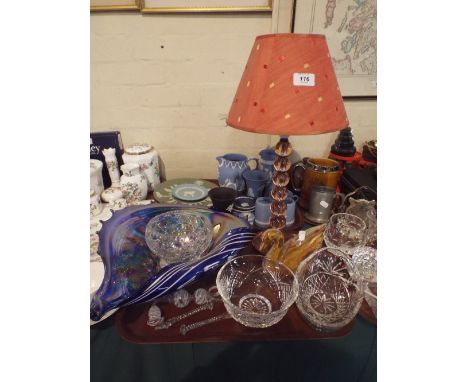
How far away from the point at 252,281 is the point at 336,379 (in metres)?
0.30

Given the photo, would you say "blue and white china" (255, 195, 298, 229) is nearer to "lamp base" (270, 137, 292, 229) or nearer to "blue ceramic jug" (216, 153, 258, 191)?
"lamp base" (270, 137, 292, 229)

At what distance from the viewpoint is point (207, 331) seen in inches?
25.5

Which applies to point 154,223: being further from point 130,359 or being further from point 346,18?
point 346,18

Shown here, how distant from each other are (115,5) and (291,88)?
2.85ft

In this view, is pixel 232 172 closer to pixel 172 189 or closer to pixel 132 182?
pixel 172 189

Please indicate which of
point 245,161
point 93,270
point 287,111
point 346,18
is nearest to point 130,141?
point 245,161

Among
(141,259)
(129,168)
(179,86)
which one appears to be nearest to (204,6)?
(179,86)

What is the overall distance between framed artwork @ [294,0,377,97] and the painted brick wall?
12 centimetres

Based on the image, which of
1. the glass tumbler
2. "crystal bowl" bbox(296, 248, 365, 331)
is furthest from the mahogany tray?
the glass tumbler

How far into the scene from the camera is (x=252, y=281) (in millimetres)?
765

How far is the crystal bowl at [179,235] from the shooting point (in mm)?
801

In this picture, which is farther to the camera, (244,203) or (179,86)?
(179,86)

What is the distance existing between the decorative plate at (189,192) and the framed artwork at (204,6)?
0.69 meters

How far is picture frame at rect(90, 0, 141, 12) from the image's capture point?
1.08 metres
